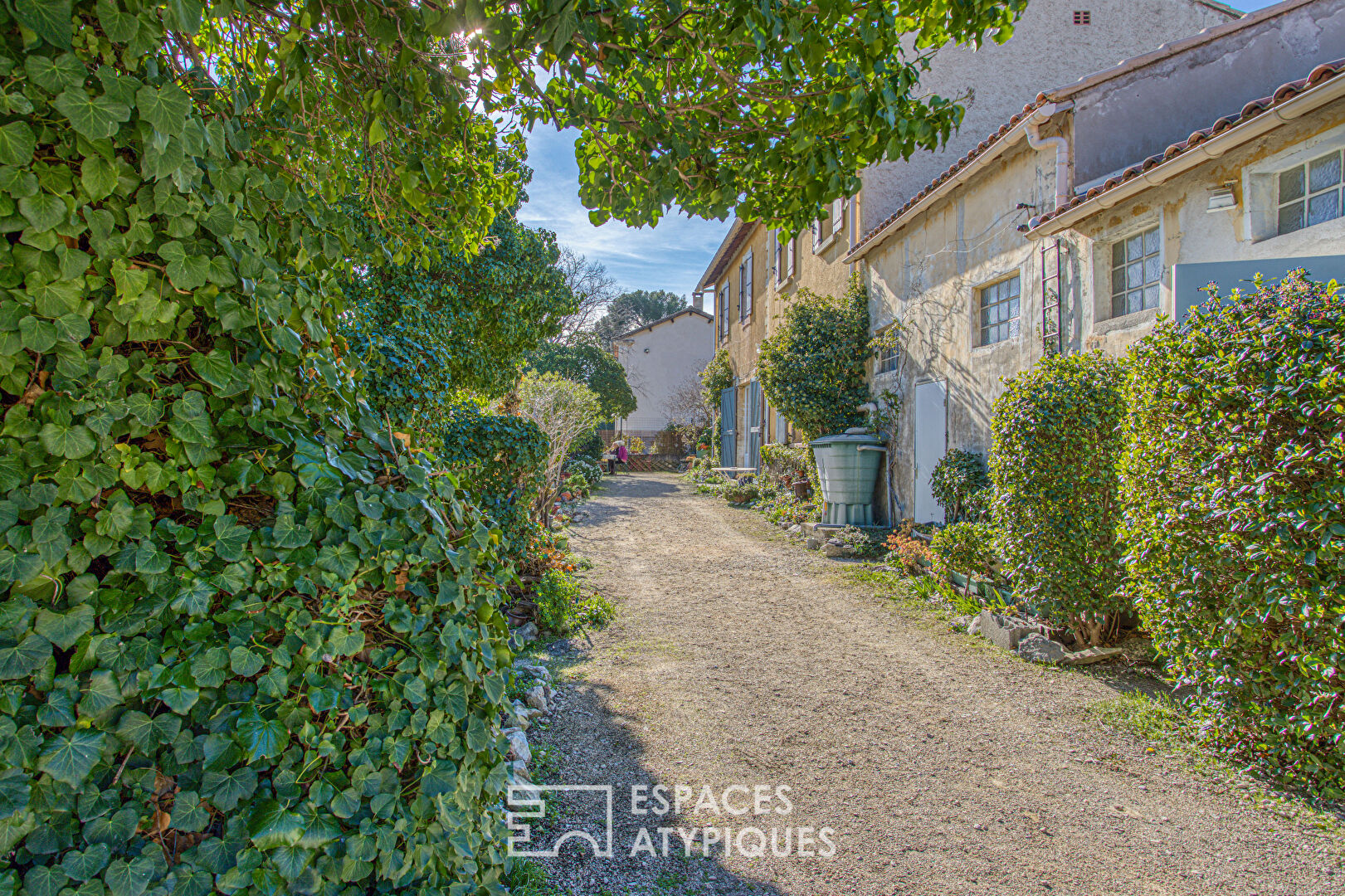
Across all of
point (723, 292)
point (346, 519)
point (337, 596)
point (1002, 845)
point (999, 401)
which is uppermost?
point (723, 292)

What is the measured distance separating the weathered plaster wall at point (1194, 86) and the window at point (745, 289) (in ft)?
33.3

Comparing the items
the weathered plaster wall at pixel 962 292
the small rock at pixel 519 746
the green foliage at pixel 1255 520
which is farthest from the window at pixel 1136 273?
the small rock at pixel 519 746

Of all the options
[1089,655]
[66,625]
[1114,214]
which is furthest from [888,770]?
[1114,214]

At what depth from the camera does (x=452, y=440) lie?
5.13 metres

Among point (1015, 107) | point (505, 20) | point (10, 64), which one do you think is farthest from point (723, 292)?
point (10, 64)

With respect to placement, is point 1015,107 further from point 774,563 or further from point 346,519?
point 346,519

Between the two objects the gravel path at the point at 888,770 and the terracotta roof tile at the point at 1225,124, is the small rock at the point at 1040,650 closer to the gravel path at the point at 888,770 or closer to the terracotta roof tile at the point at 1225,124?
the gravel path at the point at 888,770

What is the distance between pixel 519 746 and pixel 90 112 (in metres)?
2.92

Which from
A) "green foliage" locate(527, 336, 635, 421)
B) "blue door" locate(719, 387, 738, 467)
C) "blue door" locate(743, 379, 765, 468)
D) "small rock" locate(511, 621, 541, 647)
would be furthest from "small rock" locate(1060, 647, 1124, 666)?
"green foliage" locate(527, 336, 635, 421)

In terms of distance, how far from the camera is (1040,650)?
4.76 meters

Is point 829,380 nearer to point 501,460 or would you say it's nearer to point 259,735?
point 501,460

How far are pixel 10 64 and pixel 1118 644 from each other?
5.95 meters

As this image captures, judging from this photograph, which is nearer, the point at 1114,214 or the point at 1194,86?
the point at 1114,214

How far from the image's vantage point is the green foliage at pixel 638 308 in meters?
44.4
